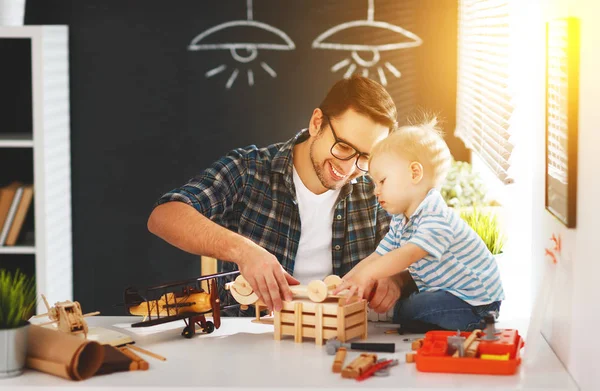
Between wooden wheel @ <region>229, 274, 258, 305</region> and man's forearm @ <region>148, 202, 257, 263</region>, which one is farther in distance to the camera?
man's forearm @ <region>148, 202, 257, 263</region>

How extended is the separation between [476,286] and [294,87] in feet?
7.73

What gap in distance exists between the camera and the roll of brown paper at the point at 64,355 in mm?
1322

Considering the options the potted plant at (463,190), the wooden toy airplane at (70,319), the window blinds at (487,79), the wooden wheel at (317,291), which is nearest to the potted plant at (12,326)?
the wooden toy airplane at (70,319)

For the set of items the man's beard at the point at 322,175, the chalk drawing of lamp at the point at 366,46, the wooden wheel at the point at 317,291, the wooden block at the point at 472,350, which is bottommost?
the wooden block at the point at 472,350

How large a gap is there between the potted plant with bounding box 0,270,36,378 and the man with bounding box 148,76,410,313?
0.82 metres

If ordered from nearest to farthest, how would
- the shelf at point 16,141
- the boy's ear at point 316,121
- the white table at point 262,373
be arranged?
the white table at point 262,373 → the boy's ear at point 316,121 → the shelf at point 16,141

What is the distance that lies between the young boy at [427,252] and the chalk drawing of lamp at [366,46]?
2126mm

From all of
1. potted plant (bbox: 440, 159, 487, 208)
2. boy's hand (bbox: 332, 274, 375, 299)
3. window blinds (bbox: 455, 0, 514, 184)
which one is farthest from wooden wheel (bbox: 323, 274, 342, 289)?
potted plant (bbox: 440, 159, 487, 208)

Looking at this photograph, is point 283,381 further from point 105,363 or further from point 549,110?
point 549,110

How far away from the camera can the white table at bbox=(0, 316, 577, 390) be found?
1285 mm

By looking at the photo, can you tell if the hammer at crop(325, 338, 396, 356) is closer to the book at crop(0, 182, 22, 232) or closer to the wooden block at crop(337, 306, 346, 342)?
the wooden block at crop(337, 306, 346, 342)

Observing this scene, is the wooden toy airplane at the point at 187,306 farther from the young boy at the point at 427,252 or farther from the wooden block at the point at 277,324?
the young boy at the point at 427,252

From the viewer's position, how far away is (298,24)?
378 centimetres

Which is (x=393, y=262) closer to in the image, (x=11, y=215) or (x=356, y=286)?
(x=356, y=286)
